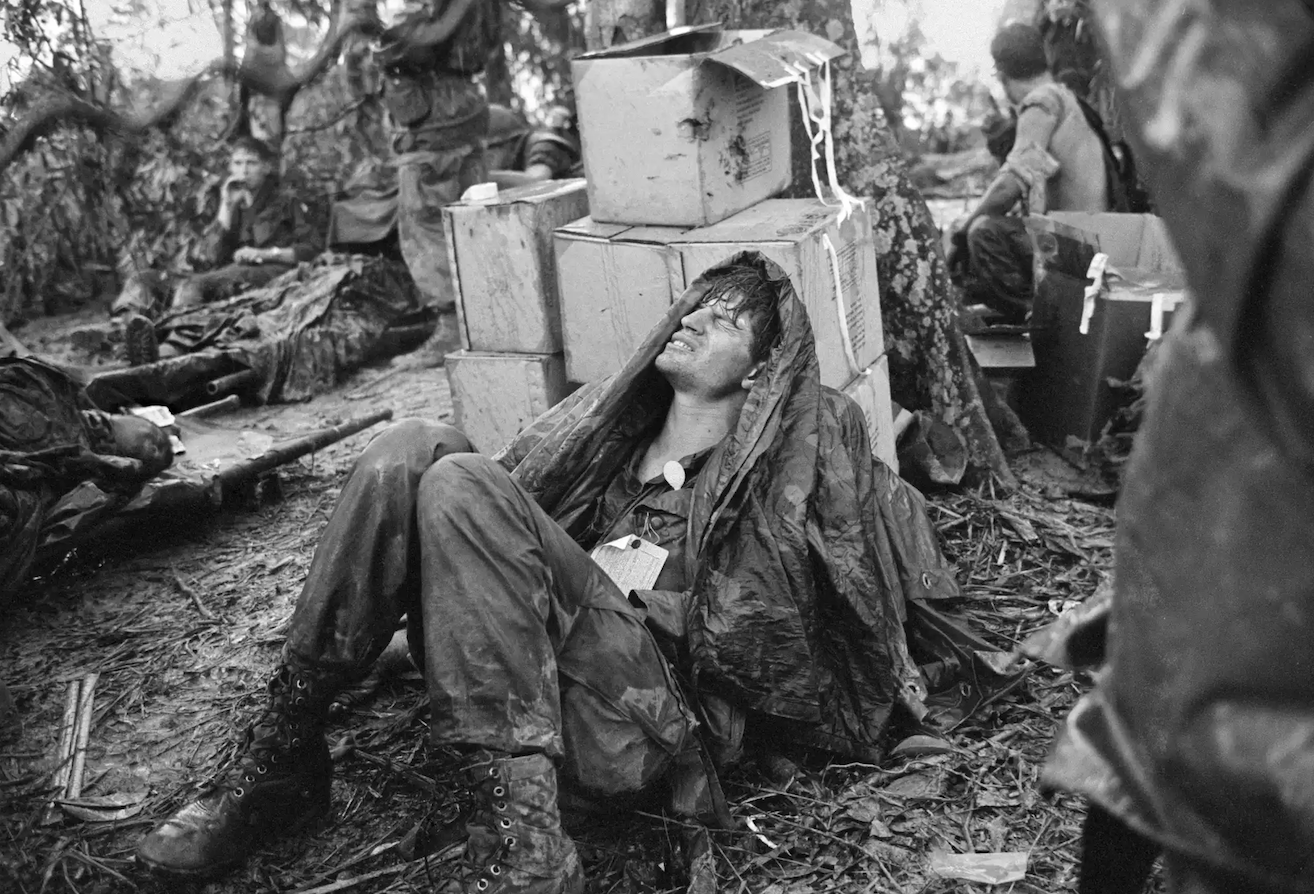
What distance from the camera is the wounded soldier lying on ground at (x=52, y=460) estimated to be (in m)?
3.83

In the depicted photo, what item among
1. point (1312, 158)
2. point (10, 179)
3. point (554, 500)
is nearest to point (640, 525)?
point (554, 500)

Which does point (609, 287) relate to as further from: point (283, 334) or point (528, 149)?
point (528, 149)

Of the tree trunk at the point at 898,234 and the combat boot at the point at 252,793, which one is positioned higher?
the tree trunk at the point at 898,234

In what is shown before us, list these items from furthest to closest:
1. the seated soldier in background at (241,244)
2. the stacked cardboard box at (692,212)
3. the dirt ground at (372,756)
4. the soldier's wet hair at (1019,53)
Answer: the seated soldier in background at (241,244)
the soldier's wet hair at (1019,53)
the stacked cardboard box at (692,212)
the dirt ground at (372,756)

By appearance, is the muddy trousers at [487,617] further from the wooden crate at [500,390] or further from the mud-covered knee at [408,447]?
the wooden crate at [500,390]

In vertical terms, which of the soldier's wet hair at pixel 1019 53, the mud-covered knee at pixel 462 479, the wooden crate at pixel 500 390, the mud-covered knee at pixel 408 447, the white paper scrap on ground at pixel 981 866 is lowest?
the white paper scrap on ground at pixel 981 866

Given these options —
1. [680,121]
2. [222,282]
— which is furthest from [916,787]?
[222,282]

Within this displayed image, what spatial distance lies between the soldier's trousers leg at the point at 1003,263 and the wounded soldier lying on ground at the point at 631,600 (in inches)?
122

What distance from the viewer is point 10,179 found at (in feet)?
21.0

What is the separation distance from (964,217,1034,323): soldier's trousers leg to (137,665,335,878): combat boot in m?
4.55

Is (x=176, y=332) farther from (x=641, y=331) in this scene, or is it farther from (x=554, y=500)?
(x=554, y=500)

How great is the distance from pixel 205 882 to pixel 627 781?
93 centimetres

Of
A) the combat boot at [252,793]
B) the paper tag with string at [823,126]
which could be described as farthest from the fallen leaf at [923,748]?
the paper tag with string at [823,126]

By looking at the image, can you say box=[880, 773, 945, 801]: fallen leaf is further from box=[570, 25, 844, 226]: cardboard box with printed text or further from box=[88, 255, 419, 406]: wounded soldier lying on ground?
box=[88, 255, 419, 406]: wounded soldier lying on ground
